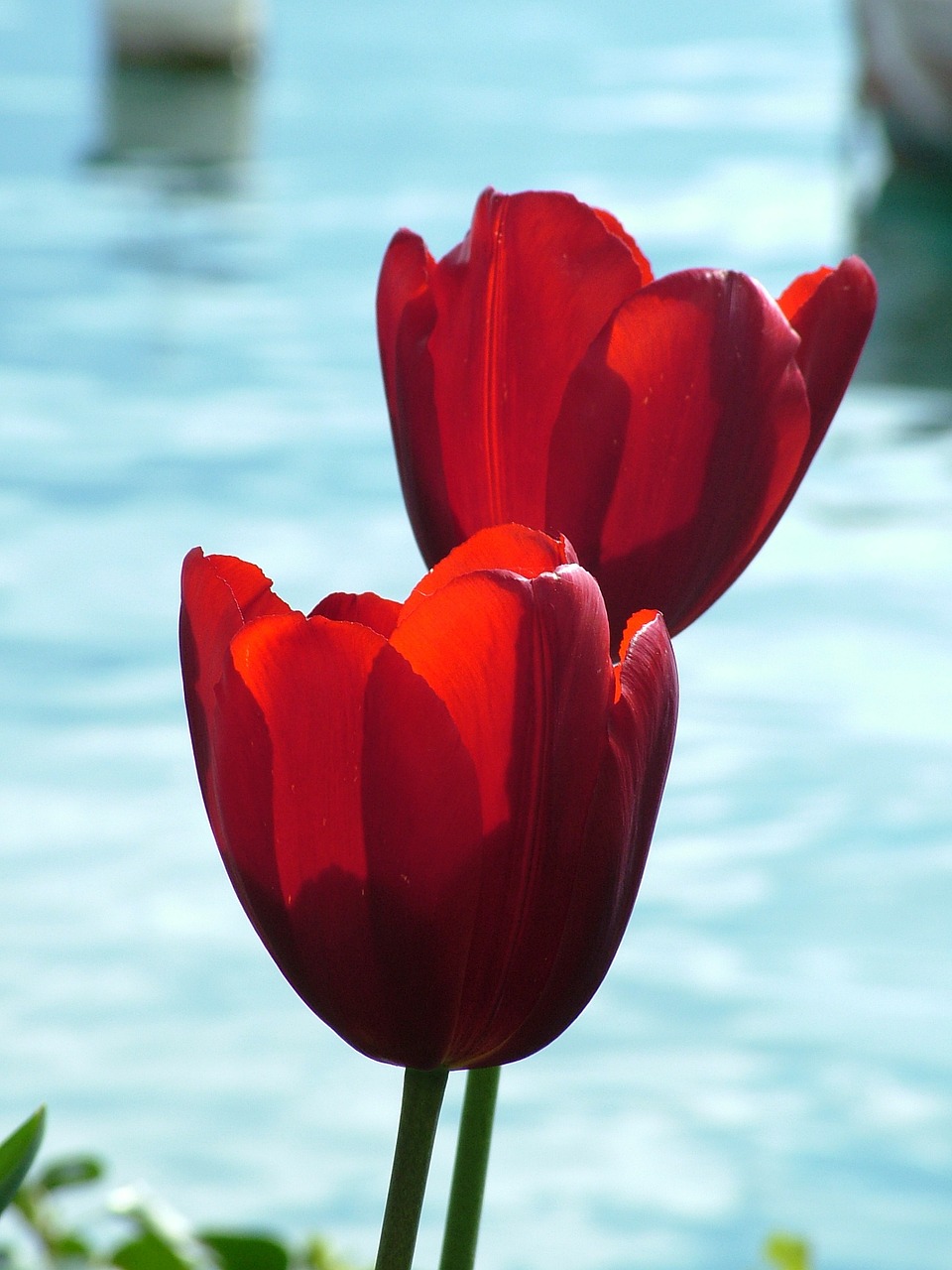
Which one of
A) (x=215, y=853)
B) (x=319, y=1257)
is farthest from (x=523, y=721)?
(x=215, y=853)

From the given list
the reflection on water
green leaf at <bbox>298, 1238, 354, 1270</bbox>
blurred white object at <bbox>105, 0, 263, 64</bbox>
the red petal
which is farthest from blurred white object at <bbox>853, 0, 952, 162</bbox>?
the red petal

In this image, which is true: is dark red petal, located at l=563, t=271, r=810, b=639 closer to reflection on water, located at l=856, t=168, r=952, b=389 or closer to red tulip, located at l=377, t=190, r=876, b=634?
red tulip, located at l=377, t=190, r=876, b=634

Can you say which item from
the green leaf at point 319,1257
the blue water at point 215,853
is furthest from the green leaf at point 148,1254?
the blue water at point 215,853

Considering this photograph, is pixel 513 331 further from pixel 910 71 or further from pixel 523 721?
pixel 910 71

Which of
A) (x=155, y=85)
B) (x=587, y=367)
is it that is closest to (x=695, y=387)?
(x=587, y=367)

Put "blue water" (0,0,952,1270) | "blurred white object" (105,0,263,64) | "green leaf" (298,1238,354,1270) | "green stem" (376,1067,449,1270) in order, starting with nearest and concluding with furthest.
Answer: "green stem" (376,1067,449,1270)
"green leaf" (298,1238,354,1270)
"blue water" (0,0,952,1270)
"blurred white object" (105,0,263,64)

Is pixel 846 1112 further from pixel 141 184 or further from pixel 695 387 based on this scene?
pixel 141 184

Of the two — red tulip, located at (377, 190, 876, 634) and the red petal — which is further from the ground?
the red petal
